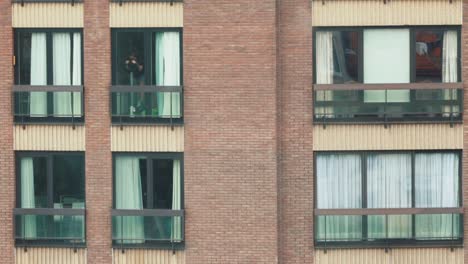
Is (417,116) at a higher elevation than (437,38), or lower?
lower

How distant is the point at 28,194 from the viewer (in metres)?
25.7

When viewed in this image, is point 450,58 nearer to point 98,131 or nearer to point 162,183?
point 162,183

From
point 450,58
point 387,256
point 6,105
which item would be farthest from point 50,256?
point 450,58

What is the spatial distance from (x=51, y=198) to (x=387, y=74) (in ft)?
24.6

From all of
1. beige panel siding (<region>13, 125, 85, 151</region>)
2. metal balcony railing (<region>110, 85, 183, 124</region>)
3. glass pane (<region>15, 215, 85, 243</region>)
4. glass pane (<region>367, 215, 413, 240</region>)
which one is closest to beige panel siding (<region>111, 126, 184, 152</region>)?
metal balcony railing (<region>110, 85, 183, 124</region>)

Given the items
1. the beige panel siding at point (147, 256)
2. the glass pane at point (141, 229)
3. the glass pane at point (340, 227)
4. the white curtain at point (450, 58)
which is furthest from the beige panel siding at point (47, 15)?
the white curtain at point (450, 58)

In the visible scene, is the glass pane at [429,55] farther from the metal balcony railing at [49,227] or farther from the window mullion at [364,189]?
the metal balcony railing at [49,227]

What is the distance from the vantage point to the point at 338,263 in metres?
25.3

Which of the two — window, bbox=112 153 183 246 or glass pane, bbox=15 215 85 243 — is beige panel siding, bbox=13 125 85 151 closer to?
window, bbox=112 153 183 246

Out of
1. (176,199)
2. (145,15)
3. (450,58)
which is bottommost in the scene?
(176,199)

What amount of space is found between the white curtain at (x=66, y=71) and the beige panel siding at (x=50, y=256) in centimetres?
285

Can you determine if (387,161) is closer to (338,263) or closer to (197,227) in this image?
(338,263)

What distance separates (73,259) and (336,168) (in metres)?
5.83

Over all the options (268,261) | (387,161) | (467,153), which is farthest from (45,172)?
(467,153)
